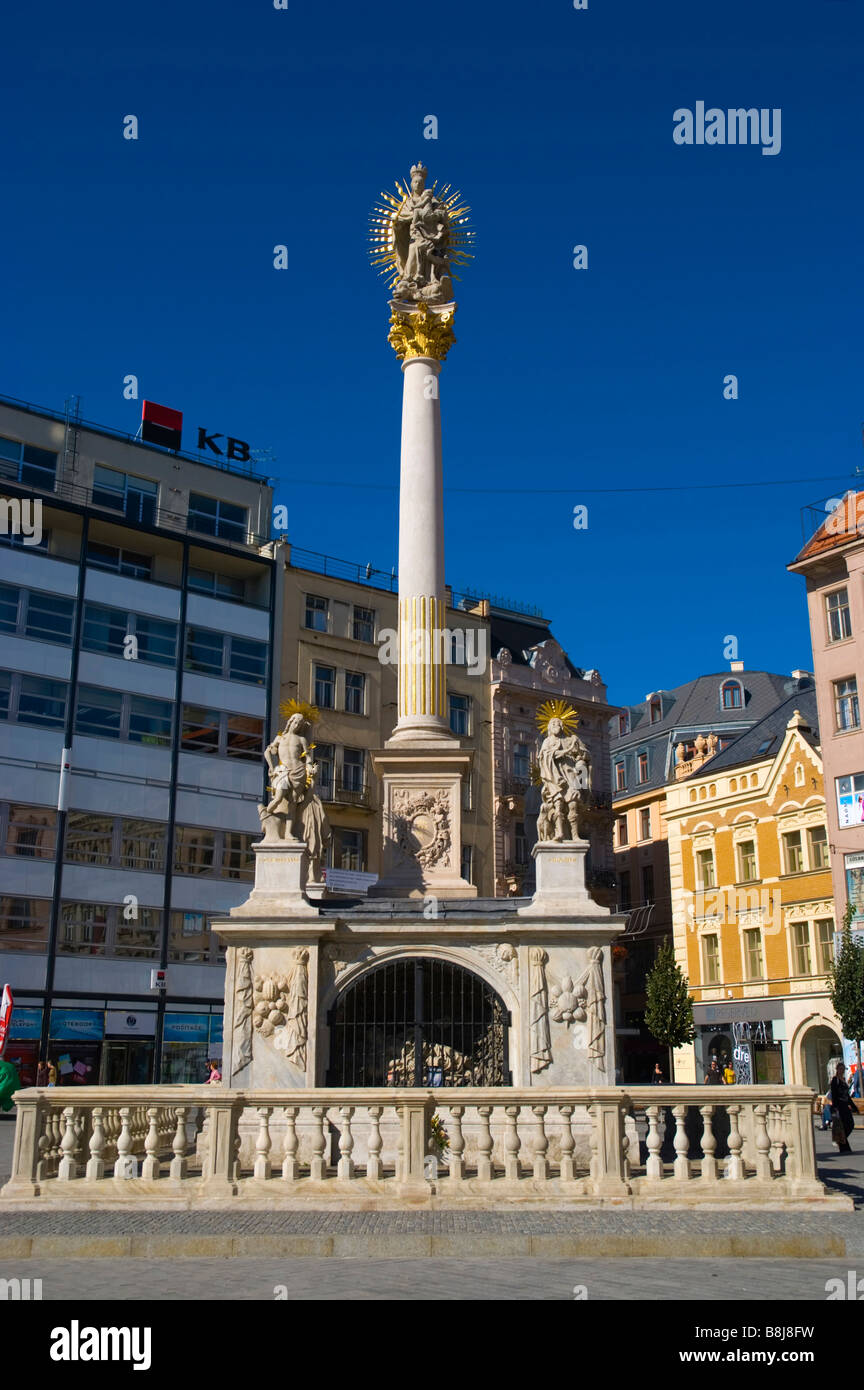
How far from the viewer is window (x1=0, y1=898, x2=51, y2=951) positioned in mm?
37719

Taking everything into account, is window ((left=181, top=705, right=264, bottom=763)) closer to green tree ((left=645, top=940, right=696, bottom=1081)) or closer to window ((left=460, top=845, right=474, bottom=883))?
window ((left=460, top=845, right=474, bottom=883))

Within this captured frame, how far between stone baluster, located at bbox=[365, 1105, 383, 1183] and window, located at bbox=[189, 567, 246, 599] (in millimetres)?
33740

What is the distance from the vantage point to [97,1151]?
1313 cm

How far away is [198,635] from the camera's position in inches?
1751

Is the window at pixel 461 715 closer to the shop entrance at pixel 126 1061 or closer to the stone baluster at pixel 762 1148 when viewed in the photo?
the shop entrance at pixel 126 1061

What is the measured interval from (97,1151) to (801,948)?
3584 centimetres

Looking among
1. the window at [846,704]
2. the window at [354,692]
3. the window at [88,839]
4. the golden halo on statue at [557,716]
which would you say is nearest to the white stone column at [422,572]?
the golden halo on statue at [557,716]

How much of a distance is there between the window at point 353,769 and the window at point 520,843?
23.1 feet

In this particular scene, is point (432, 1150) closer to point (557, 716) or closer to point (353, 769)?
point (557, 716)

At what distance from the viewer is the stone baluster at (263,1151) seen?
12.9 meters

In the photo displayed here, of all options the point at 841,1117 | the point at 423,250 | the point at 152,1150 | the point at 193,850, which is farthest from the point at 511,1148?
the point at 193,850

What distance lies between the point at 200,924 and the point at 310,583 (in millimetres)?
13727

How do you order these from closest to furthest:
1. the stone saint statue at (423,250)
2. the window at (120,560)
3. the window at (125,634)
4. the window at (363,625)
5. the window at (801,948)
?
the stone saint statue at (423,250), the window at (125,634), the window at (120,560), the window at (801,948), the window at (363,625)

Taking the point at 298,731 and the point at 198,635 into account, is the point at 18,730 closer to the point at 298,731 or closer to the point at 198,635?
the point at 198,635
